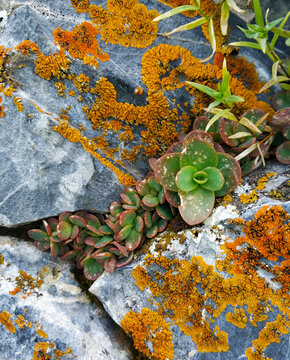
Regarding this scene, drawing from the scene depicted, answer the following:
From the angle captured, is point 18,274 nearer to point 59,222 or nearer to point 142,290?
point 59,222

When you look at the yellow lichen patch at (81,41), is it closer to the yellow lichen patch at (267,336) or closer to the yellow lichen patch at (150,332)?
A: the yellow lichen patch at (150,332)

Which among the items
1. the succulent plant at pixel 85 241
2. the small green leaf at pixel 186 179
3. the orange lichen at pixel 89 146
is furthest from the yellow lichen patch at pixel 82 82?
the small green leaf at pixel 186 179

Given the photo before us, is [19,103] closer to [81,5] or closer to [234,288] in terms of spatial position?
[81,5]

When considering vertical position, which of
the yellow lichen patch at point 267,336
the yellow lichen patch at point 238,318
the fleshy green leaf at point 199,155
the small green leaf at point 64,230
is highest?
the fleshy green leaf at point 199,155

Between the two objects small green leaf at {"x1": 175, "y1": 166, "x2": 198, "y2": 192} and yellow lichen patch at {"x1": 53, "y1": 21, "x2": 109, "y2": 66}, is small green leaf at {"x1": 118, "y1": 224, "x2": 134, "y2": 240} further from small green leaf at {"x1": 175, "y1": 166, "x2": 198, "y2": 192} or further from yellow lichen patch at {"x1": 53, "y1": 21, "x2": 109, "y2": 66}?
yellow lichen patch at {"x1": 53, "y1": 21, "x2": 109, "y2": 66}

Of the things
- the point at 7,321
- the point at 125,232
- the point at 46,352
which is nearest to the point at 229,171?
→ the point at 125,232

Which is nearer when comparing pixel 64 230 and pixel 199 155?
pixel 199 155
